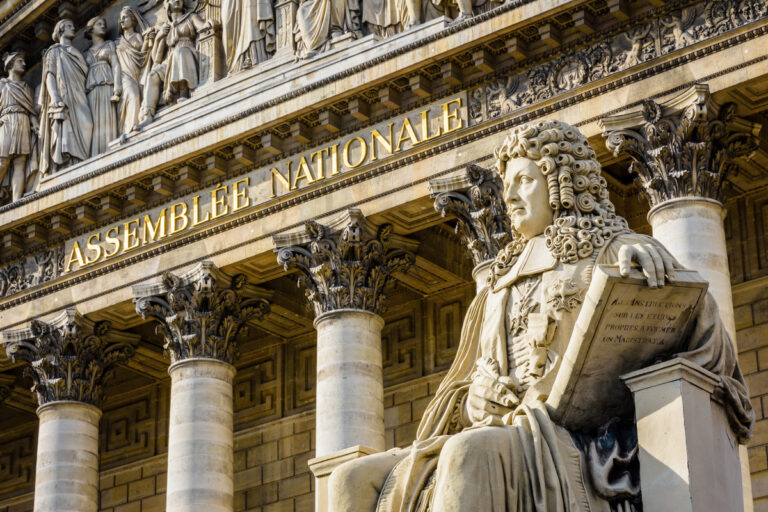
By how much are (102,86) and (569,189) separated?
1689 cm

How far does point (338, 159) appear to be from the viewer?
2112 centimetres

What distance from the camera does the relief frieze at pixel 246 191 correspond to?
20.5 metres

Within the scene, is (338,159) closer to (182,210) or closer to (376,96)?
(376,96)

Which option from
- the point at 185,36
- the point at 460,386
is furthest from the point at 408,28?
the point at 460,386

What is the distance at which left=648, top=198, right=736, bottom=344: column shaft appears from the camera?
1764 cm

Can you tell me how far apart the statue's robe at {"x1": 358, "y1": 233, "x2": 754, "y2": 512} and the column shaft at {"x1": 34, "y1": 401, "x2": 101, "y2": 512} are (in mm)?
14905

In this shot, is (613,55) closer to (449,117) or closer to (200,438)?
(449,117)

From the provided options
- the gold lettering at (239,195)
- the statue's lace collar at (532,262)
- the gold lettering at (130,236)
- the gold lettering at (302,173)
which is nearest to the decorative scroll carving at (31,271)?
the gold lettering at (130,236)

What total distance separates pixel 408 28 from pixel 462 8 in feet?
2.76

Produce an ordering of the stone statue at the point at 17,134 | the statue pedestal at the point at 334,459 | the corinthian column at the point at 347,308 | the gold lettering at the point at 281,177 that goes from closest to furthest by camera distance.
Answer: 1. the statue pedestal at the point at 334,459
2. the corinthian column at the point at 347,308
3. the gold lettering at the point at 281,177
4. the stone statue at the point at 17,134

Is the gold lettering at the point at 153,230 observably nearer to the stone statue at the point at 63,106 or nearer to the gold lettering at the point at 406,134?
the stone statue at the point at 63,106

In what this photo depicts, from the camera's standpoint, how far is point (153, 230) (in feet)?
74.5

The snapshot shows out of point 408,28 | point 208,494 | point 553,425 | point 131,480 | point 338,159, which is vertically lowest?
point 553,425

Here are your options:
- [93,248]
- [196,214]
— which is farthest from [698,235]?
[93,248]
